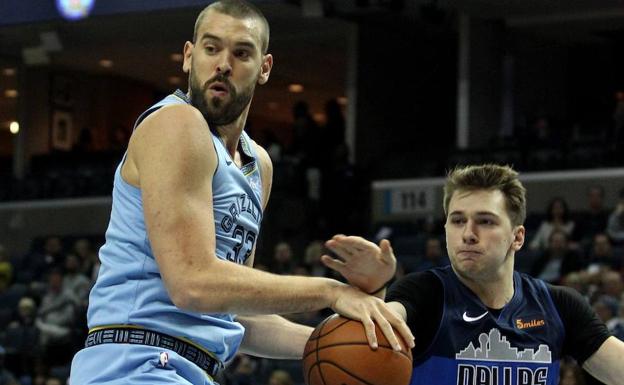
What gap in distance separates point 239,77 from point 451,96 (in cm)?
2048

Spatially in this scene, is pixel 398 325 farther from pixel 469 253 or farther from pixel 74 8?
pixel 74 8

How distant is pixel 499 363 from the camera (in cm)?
491

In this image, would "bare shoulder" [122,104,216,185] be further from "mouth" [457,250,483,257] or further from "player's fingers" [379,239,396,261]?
"mouth" [457,250,483,257]

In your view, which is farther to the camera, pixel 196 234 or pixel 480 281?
pixel 480 281

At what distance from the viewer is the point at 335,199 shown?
19156mm

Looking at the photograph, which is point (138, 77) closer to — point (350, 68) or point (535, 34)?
point (350, 68)

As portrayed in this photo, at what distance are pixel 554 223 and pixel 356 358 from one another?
1051 centimetres

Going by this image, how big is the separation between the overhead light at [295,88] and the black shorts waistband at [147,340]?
2336 centimetres

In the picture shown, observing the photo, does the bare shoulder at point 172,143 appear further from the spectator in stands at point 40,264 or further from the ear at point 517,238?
the spectator in stands at point 40,264

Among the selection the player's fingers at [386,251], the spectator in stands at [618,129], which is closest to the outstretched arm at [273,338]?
the player's fingers at [386,251]

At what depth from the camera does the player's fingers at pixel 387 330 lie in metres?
3.51

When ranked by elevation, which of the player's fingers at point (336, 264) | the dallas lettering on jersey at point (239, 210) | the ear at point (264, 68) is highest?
the ear at point (264, 68)

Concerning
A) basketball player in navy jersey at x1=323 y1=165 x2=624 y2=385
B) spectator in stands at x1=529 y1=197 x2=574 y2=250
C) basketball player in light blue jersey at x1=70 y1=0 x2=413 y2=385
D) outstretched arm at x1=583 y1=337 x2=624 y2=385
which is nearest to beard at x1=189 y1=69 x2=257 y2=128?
basketball player in light blue jersey at x1=70 y1=0 x2=413 y2=385

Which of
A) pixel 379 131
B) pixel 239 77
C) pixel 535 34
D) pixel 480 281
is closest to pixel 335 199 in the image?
pixel 379 131
